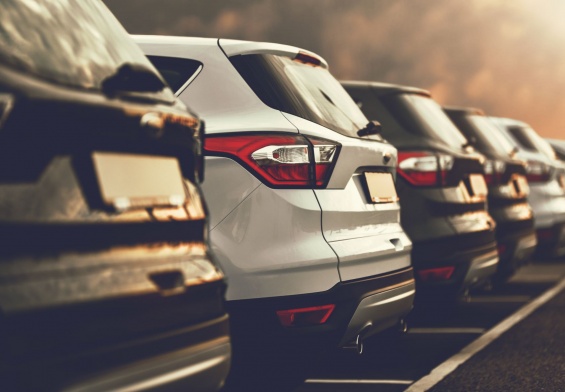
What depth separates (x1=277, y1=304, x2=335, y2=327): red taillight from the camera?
4.70 meters

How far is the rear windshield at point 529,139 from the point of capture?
529 inches

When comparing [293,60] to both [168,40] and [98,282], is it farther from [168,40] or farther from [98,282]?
[98,282]

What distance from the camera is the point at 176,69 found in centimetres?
519

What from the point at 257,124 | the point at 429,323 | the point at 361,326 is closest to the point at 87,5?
the point at 257,124

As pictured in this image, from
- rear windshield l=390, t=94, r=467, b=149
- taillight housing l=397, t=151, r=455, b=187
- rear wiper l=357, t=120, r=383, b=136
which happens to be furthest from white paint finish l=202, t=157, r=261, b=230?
rear windshield l=390, t=94, r=467, b=149

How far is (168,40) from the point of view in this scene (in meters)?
5.32

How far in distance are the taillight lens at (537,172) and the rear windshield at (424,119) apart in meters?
4.42

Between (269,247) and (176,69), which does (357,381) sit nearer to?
(269,247)

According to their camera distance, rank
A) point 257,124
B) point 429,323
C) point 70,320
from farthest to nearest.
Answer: point 429,323 → point 257,124 → point 70,320

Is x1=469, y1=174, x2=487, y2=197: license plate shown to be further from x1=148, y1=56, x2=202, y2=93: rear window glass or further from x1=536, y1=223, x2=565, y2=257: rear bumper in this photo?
x1=536, y1=223, x2=565, y2=257: rear bumper

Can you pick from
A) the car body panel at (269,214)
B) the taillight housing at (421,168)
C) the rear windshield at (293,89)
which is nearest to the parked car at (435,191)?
the taillight housing at (421,168)

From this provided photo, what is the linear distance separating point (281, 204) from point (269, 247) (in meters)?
0.20

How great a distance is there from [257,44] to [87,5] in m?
2.03

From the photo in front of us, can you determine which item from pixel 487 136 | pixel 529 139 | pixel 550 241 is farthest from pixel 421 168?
pixel 529 139
